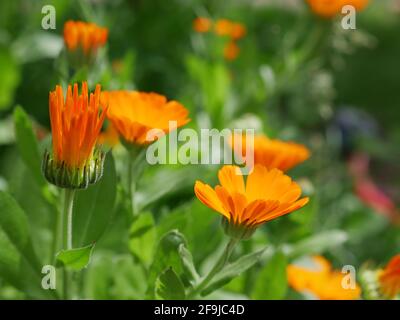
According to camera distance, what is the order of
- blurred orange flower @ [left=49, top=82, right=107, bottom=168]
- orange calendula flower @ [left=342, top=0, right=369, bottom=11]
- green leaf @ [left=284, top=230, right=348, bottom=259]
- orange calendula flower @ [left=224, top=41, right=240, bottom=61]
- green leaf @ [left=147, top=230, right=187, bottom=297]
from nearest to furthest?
blurred orange flower @ [left=49, top=82, right=107, bottom=168]
green leaf @ [left=147, top=230, right=187, bottom=297]
green leaf @ [left=284, top=230, right=348, bottom=259]
orange calendula flower @ [left=342, top=0, right=369, bottom=11]
orange calendula flower @ [left=224, top=41, right=240, bottom=61]

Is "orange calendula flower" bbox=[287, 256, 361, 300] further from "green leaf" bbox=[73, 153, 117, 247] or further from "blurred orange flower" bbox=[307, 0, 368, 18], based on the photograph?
"blurred orange flower" bbox=[307, 0, 368, 18]

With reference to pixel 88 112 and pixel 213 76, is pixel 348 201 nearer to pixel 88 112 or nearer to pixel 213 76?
pixel 213 76

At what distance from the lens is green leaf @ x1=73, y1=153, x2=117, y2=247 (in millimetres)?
807

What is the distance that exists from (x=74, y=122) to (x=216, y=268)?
213 mm

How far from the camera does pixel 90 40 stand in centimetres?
101

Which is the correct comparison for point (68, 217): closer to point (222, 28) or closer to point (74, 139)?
point (74, 139)

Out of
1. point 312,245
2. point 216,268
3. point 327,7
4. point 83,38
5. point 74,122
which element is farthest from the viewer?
point 327,7

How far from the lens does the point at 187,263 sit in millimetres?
773

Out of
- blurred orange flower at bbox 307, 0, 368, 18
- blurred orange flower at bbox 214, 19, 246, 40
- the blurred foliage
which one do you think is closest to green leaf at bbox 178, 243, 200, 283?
the blurred foliage

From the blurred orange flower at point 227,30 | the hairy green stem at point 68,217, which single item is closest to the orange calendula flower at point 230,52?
the blurred orange flower at point 227,30

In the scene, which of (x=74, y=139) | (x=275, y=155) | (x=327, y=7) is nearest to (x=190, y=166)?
(x=275, y=155)

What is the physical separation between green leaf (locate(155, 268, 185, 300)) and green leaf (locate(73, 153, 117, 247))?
0.29 ft
